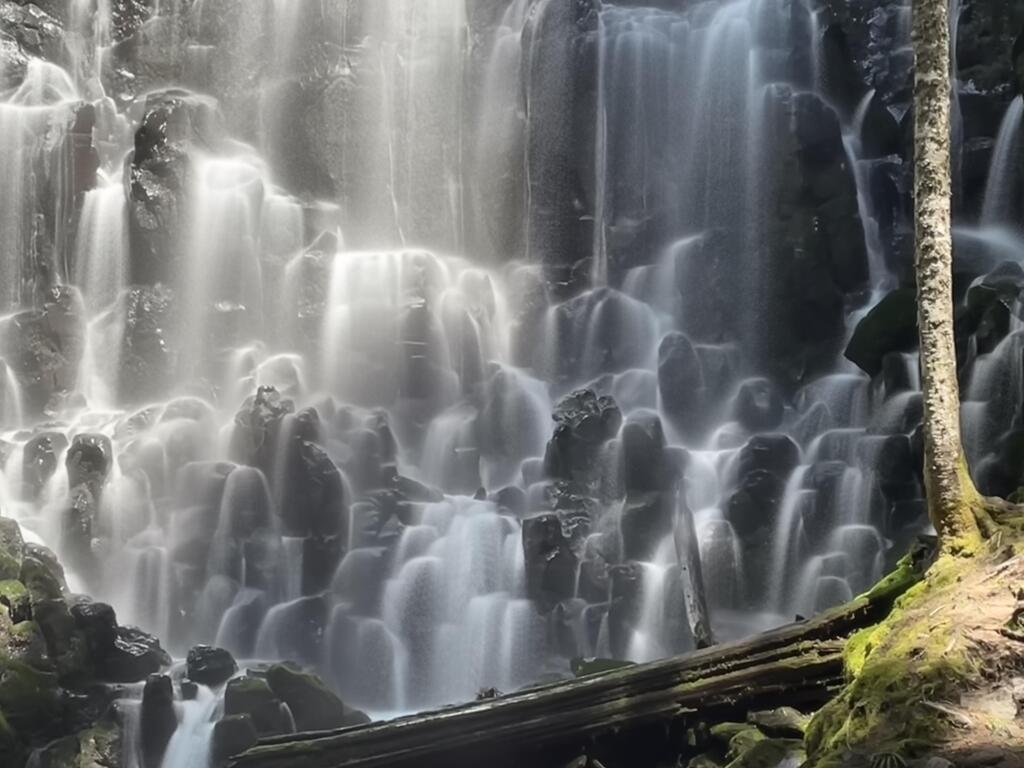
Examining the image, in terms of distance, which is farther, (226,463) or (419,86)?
(419,86)

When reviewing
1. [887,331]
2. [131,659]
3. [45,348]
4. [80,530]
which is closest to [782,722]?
[131,659]

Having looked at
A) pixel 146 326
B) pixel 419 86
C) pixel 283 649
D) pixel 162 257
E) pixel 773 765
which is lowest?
pixel 283 649

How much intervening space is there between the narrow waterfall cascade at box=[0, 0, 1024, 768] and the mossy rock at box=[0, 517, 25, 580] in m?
2.90

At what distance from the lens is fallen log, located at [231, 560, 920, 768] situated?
7.74 metres

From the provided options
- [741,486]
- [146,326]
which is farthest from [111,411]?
[741,486]

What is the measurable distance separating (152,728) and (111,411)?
12.3 metres

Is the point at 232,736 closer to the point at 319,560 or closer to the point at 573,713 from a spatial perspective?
the point at 319,560

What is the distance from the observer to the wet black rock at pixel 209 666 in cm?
1564

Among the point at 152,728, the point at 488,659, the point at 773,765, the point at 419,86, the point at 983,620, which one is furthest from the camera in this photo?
the point at 419,86

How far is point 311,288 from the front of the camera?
26.8 m

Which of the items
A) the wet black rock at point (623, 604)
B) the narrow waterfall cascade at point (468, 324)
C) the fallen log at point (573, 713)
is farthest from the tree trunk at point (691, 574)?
the fallen log at point (573, 713)

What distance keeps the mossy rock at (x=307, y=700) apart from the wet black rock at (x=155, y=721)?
4.66 feet

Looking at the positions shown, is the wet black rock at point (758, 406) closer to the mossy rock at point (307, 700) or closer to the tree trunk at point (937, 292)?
the mossy rock at point (307, 700)

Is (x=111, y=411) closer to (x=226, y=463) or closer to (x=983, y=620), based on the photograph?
(x=226, y=463)
